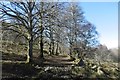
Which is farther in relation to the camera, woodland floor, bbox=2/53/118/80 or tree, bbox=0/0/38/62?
tree, bbox=0/0/38/62

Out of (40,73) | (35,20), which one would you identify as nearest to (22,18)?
(35,20)

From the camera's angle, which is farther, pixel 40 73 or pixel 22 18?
pixel 22 18

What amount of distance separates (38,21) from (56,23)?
195 centimetres

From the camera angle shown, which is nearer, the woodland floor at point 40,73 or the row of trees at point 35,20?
the woodland floor at point 40,73

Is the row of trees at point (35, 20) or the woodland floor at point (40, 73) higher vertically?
the row of trees at point (35, 20)

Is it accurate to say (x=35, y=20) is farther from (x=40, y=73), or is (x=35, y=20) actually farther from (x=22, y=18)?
(x=40, y=73)

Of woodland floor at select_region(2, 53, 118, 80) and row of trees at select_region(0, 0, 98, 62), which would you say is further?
row of trees at select_region(0, 0, 98, 62)

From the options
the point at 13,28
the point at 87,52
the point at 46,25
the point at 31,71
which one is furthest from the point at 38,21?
the point at 87,52

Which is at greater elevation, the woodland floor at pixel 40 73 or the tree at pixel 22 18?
the tree at pixel 22 18

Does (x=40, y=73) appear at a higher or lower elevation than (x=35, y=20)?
lower

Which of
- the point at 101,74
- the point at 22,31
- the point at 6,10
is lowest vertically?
the point at 101,74

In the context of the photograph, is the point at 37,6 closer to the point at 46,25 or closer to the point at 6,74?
the point at 46,25

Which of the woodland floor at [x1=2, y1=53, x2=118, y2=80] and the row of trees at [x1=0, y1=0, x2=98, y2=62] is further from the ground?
the row of trees at [x1=0, y1=0, x2=98, y2=62]

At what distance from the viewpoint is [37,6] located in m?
22.5
